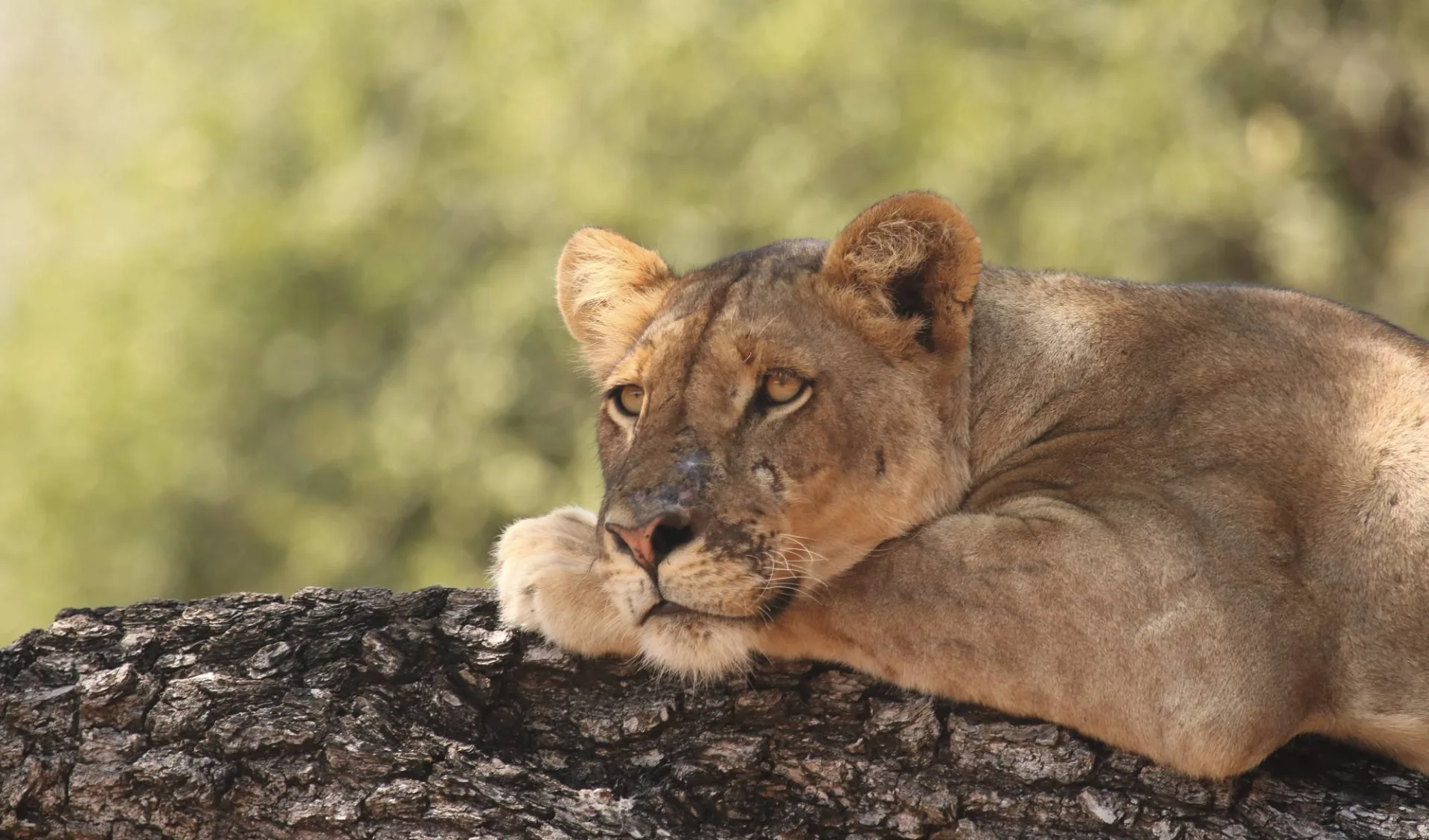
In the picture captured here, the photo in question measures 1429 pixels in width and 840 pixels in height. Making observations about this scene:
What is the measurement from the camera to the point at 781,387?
14.3ft

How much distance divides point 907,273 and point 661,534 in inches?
44.0

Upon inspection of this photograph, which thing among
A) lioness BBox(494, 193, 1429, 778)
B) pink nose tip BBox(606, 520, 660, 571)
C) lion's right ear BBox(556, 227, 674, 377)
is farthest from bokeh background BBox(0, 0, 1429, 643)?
pink nose tip BBox(606, 520, 660, 571)

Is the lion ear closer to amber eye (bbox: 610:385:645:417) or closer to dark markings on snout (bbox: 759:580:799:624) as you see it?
amber eye (bbox: 610:385:645:417)

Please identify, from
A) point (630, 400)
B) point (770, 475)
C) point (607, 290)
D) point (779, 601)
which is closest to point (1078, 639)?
point (779, 601)

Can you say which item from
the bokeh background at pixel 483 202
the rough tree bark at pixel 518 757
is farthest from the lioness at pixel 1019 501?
the bokeh background at pixel 483 202

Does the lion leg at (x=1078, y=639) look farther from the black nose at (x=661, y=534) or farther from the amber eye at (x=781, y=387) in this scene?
the amber eye at (x=781, y=387)

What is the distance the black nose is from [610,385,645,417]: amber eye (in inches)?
22.9

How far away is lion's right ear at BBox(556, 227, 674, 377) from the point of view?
5047mm

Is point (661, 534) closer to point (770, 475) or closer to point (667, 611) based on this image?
point (667, 611)

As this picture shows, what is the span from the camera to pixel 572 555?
4.53 meters

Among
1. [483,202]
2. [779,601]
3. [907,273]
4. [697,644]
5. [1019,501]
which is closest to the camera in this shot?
[697,644]

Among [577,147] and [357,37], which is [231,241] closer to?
[357,37]

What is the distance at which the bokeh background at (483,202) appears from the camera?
1405 centimetres

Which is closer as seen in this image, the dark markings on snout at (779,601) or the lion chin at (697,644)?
the lion chin at (697,644)
